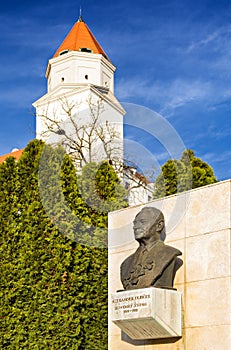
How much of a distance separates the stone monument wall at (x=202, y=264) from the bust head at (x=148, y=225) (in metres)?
0.35

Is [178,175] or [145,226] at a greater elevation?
[178,175]

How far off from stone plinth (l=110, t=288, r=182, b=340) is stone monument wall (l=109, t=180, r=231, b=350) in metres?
0.18

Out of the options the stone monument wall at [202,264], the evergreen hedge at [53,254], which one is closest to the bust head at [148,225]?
the stone monument wall at [202,264]

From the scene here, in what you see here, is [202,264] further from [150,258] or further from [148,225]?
[148,225]

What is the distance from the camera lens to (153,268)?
26.8 ft

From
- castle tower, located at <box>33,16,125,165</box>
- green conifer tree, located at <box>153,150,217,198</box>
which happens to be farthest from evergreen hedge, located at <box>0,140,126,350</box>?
castle tower, located at <box>33,16,125,165</box>

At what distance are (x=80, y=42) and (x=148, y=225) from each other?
82.0 feet

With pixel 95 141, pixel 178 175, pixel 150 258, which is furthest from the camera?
pixel 95 141

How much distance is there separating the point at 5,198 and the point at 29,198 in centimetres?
67

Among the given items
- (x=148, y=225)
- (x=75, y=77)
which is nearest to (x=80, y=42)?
(x=75, y=77)

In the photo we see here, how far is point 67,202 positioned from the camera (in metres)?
13.1

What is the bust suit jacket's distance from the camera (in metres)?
8.14

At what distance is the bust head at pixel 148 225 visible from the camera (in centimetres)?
837

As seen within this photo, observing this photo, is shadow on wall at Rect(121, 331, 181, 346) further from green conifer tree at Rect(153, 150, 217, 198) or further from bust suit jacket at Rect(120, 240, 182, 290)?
green conifer tree at Rect(153, 150, 217, 198)
